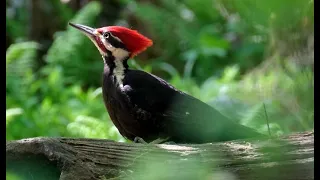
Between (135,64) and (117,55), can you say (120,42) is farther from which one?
(135,64)

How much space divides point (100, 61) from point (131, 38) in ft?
11.9

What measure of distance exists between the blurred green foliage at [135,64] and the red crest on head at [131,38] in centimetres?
71

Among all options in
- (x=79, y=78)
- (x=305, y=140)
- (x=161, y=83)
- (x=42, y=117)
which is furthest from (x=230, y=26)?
(x=305, y=140)

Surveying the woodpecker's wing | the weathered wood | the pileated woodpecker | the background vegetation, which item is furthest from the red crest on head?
the weathered wood

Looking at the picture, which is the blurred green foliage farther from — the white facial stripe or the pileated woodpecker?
the white facial stripe

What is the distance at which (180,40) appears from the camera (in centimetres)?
699

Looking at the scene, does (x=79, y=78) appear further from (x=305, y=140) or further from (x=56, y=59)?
(x=305, y=140)

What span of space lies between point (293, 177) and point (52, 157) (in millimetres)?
752

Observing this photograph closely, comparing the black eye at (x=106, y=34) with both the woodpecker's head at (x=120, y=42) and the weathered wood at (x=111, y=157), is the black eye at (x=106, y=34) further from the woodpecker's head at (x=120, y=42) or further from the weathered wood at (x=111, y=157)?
the weathered wood at (x=111, y=157)

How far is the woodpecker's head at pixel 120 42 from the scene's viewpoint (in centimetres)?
292

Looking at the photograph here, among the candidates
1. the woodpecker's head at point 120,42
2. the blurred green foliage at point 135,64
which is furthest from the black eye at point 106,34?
the blurred green foliage at point 135,64

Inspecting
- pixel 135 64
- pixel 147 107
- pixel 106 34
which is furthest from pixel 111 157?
pixel 135 64

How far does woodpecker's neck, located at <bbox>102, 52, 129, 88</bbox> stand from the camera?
2865 mm

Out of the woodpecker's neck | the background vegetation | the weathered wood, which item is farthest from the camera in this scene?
the background vegetation
